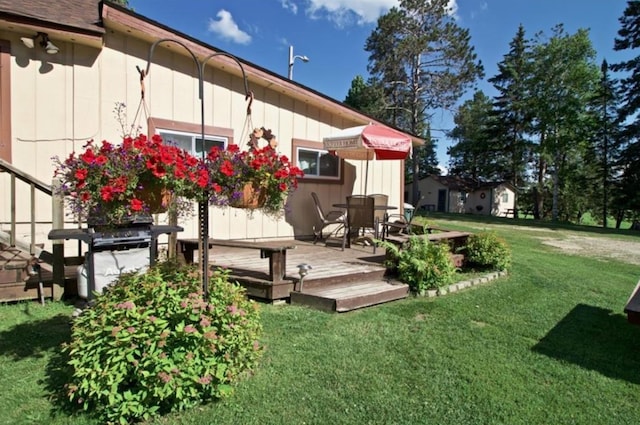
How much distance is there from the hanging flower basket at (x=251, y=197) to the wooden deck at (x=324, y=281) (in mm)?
1647

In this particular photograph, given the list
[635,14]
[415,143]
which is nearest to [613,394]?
[415,143]

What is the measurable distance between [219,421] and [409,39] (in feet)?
79.6

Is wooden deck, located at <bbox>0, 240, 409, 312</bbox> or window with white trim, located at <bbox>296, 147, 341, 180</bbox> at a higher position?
window with white trim, located at <bbox>296, 147, 341, 180</bbox>

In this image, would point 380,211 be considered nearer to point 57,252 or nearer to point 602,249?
point 57,252

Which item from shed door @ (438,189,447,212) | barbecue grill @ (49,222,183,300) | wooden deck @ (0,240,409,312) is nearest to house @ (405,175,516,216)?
shed door @ (438,189,447,212)

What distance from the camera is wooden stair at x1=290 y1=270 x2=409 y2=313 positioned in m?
3.89

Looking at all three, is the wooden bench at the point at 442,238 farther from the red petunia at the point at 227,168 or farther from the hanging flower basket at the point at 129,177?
the hanging flower basket at the point at 129,177

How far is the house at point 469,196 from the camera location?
3450cm

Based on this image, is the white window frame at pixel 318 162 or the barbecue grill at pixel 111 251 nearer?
the barbecue grill at pixel 111 251

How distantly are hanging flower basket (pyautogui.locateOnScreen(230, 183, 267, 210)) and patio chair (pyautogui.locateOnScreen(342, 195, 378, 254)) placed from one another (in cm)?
391

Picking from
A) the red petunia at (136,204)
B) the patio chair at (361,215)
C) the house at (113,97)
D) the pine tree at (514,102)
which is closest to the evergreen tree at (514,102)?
the pine tree at (514,102)

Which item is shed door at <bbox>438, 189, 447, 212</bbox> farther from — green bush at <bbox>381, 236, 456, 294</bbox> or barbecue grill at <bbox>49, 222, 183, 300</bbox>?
barbecue grill at <bbox>49, 222, 183, 300</bbox>

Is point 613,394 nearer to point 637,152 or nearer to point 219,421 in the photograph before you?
point 219,421

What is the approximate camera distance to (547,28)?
82.5 ft
